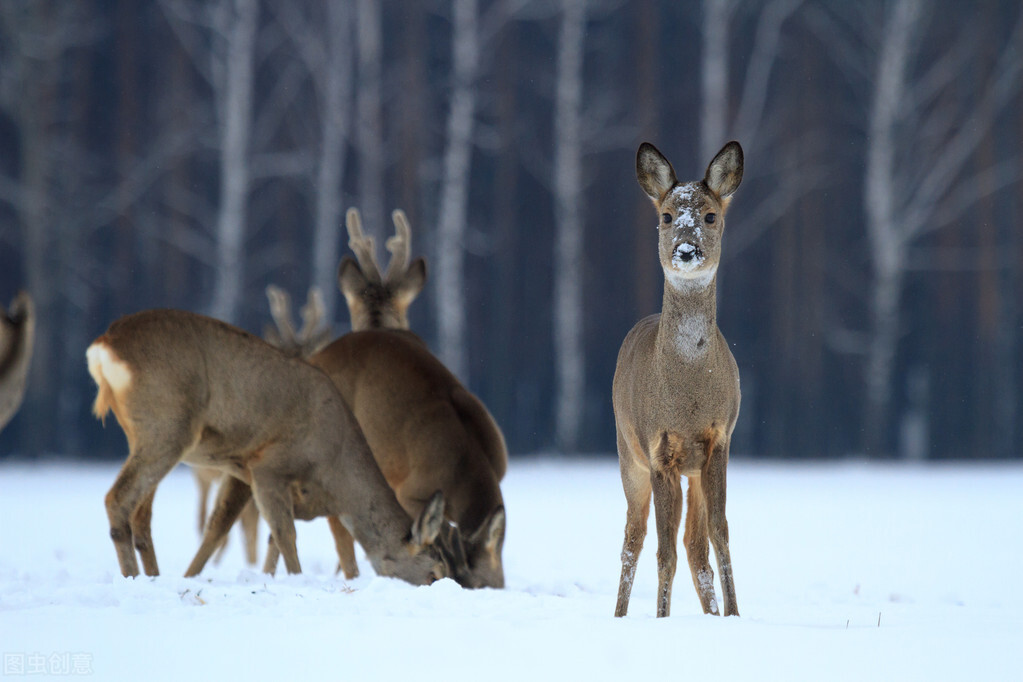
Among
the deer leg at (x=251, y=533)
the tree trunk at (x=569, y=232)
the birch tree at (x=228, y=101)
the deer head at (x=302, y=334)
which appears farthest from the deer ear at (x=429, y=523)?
the birch tree at (x=228, y=101)

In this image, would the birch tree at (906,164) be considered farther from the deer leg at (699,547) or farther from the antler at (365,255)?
the deer leg at (699,547)

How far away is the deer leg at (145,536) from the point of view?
6.37 metres

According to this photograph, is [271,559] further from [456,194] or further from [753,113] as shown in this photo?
[753,113]

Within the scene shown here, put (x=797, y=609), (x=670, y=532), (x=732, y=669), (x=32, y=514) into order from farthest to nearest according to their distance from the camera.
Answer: (x=32, y=514), (x=797, y=609), (x=670, y=532), (x=732, y=669)

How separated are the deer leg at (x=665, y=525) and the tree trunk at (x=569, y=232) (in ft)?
34.4

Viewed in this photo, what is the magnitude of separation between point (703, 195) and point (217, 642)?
8.11 feet

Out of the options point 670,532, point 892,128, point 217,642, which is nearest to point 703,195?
point 670,532

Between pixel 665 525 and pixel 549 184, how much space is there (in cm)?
Result: 1120

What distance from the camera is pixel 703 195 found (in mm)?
4691

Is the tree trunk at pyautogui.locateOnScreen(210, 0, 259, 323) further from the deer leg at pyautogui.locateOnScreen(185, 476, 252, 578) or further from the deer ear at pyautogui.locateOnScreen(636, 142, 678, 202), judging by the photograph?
the deer ear at pyautogui.locateOnScreen(636, 142, 678, 202)

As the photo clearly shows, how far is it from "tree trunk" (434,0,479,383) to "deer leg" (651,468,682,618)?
10463mm

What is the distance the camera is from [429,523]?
6.27 metres

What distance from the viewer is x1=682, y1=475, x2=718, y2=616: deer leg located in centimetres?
471

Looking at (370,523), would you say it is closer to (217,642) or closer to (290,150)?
(217,642)
